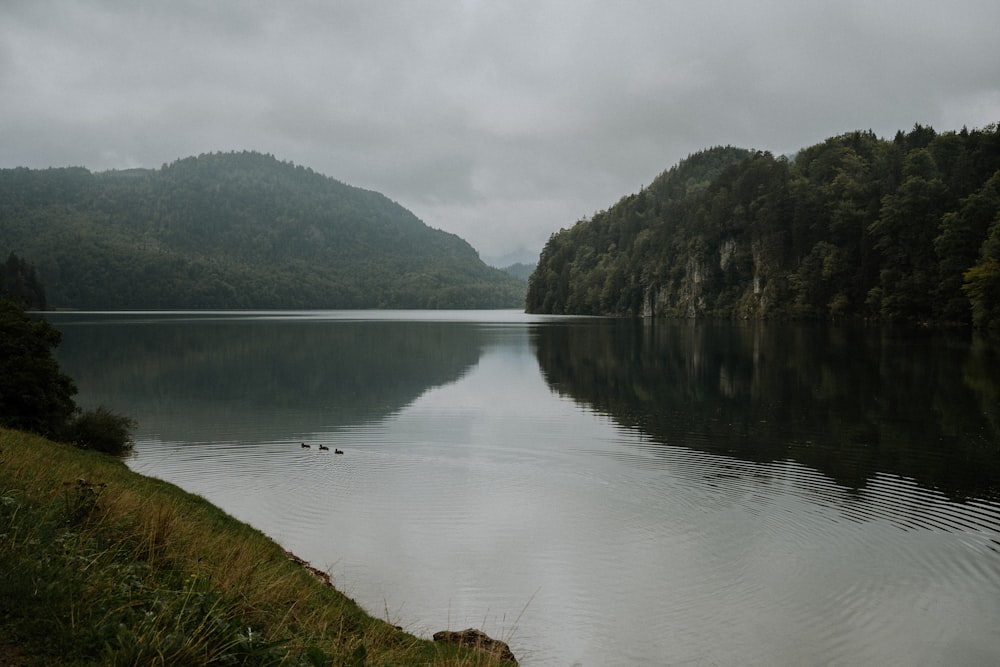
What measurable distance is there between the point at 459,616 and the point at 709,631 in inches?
155

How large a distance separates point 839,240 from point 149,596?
134m

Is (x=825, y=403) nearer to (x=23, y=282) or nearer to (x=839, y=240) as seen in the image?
(x=839, y=240)

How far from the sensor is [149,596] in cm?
696

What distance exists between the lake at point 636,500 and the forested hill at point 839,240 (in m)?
60.2

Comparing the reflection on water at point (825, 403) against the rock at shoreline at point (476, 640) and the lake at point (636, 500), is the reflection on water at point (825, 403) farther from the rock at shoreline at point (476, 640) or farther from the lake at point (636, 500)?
the rock at shoreline at point (476, 640)

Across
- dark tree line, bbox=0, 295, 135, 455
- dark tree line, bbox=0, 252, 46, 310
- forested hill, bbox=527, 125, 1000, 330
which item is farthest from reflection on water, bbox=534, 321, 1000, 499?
dark tree line, bbox=0, 252, 46, 310

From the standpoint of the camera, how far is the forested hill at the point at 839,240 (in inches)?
3664

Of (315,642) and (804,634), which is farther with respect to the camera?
(804,634)

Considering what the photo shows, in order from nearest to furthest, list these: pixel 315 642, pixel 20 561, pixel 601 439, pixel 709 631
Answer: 1. pixel 20 561
2. pixel 315 642
3. pixel 709 631
4. pixel 601 439

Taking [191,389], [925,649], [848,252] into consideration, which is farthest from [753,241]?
[925,649]

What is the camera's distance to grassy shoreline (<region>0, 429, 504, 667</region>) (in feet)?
19.3

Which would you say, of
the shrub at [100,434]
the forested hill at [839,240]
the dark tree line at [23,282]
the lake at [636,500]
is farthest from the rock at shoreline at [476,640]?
the dark tree line at [23,282]

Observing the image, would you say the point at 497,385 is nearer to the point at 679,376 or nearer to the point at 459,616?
the point at 679,376

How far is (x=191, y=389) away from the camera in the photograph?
40.6 m
